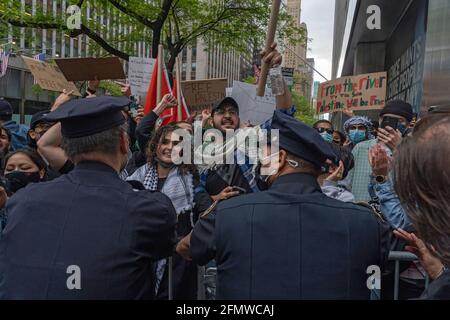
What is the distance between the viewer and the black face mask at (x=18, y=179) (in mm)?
3189

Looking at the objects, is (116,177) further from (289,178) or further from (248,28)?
(248,28)

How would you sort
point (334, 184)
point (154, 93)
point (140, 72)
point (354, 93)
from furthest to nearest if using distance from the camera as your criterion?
point (354, 93) → point (140, 72) → point (154, 93) → point (334, 184)

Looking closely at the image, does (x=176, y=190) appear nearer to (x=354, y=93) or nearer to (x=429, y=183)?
(x=429, y=183)

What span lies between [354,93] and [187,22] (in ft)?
26.4

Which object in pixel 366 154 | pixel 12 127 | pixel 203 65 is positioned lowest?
pixel 366 154

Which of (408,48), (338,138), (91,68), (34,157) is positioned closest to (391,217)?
(34,157)

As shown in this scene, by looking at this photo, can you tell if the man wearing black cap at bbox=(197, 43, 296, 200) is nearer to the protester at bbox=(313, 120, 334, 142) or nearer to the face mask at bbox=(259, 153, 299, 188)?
the face mask at bbox=(259, 153, 299, 188)

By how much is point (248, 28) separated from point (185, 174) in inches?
462

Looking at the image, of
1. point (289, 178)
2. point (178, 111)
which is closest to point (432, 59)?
point (178, 111)

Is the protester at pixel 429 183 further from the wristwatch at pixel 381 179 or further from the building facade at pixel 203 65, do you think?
the building facade at pixel 203 65

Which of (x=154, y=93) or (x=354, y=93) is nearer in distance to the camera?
(x=154, y=93)

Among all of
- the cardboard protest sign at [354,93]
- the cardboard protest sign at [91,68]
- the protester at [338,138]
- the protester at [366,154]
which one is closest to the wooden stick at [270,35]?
the protester at [366,154]

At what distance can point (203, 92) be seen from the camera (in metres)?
6.29

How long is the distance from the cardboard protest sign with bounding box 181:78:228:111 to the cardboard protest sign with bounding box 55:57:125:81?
3.09ft
